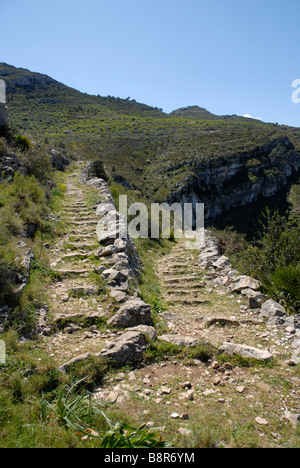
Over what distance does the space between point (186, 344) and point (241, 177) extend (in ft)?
212

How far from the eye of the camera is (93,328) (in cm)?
392

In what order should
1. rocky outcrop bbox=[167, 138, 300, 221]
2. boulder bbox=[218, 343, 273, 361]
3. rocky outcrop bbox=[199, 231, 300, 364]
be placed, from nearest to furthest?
boulder bbox=[218, 343, 273, 361] < rocky outcrop bbox=[199, 231, 300, 364] < rocky outcrop bbox=[167, 138, 300, 221]

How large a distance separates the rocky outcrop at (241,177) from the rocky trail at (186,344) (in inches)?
1841

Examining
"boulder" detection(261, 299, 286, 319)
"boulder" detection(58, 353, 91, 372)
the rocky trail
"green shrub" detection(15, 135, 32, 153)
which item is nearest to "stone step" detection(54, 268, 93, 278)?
the rocky trail

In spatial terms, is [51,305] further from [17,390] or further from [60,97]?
[60,97]

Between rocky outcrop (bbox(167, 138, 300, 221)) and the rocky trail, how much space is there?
46.8 meters

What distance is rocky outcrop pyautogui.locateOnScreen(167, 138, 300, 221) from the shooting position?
56.2 metres

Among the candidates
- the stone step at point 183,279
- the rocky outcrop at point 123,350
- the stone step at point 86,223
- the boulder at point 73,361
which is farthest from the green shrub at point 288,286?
the stone step at point 86,223

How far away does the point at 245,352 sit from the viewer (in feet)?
11.5

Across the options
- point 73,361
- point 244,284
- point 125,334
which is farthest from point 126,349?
point 244,284

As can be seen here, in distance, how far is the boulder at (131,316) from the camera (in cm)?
404

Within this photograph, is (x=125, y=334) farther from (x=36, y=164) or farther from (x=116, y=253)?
(x=36, y=164)

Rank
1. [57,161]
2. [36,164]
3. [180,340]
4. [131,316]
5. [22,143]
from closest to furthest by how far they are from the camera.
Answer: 1. [180,340]
2. [131,316]
3. [36,164]
4. [22,143]
5. [57,161]

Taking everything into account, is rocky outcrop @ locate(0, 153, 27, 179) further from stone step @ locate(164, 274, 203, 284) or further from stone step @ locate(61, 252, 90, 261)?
stone step @ locate(164, 274, 203, 284)
